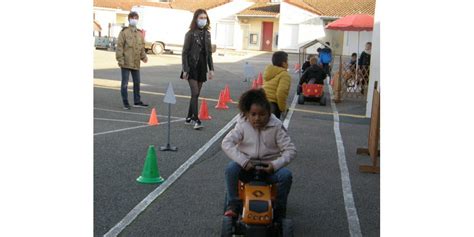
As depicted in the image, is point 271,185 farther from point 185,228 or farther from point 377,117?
point 377,117

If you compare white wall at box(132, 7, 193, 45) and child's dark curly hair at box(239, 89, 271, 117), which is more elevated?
white wall at box(132, 7, 193, 45)

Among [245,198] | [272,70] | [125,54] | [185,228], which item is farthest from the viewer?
[125,54]

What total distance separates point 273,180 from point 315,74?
11.9m

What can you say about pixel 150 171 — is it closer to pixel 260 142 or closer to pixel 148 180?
pixel 148 180

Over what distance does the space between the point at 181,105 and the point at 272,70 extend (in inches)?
268

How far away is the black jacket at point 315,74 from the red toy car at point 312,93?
31 cm

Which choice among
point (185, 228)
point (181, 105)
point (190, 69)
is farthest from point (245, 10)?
point (185, 228)

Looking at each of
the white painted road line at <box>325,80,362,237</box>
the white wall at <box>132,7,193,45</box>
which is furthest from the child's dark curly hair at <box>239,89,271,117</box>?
the white wall at <box>132,7,193,45</box>

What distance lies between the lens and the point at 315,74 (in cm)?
1677

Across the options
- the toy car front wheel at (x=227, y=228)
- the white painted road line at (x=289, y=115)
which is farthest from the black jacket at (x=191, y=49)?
the toy car front wheel at (x=227, y=228)

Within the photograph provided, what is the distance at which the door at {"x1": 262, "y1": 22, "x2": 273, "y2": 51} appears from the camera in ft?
198

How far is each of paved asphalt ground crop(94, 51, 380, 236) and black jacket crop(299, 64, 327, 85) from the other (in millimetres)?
2931

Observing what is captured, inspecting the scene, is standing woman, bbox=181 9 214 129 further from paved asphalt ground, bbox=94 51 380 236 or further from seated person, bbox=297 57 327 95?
seated person, bbox=297 57 327 95

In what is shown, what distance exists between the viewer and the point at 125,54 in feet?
42.9
